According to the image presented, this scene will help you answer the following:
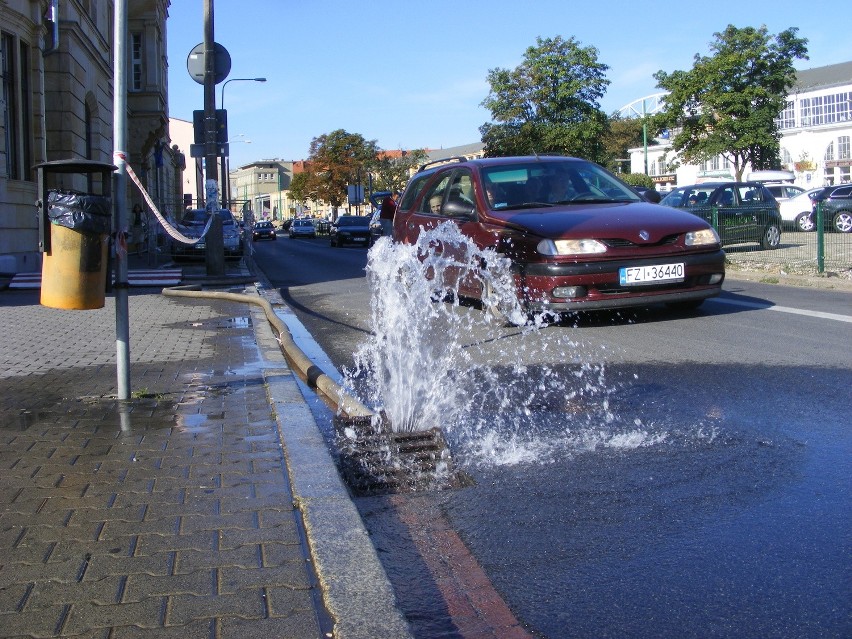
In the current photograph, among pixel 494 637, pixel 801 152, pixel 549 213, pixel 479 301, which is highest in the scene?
pixel 801 152

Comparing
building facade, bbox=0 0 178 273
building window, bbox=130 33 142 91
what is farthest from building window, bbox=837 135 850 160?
building facade, bbox=0 0 178 273

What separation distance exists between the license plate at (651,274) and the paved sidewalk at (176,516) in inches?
141

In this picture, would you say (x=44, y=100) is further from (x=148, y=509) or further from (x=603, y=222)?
(x=148, y=509)

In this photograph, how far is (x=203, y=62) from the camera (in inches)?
674

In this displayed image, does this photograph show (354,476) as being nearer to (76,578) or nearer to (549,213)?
(76,578)

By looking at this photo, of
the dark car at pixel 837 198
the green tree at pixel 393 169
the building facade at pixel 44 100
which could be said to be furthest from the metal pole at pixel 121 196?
the green tree at pixel 393 169

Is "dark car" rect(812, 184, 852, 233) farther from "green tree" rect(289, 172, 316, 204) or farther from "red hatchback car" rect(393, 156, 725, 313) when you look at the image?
"green tree" rect(289, 172, 316, 204)

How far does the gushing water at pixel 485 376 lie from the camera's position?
4977 mm

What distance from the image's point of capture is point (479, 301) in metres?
10.2

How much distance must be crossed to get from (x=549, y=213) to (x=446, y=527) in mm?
5894

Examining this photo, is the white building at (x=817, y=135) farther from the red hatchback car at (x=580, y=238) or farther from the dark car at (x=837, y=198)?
the red hatchback car at (x=580, y=238)

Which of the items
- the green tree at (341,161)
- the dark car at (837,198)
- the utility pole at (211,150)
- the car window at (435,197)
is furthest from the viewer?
the green tree at (341,161)

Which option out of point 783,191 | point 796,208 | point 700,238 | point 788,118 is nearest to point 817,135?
point 788,118

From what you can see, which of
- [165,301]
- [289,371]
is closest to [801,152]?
[165,301]
